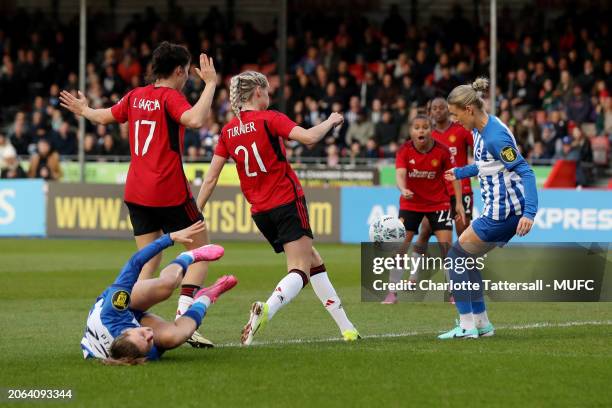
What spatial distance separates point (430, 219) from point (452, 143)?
0.95 meters

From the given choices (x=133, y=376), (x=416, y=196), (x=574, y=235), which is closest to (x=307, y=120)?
(x=574, y=235)

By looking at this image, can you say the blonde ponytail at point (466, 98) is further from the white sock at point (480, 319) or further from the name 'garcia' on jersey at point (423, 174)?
the name 'garcia' on jersey at point (423, 174)

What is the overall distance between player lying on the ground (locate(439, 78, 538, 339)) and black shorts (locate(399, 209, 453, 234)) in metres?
4.02

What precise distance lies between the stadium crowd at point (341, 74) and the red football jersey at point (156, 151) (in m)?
18.1

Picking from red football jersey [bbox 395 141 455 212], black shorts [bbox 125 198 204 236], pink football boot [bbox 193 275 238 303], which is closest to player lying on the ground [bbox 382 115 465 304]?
red football jersey [bbox 395 141 455 212]

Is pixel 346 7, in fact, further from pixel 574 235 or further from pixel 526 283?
pixel 526 283

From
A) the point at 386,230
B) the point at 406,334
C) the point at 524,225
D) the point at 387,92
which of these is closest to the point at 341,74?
the point at 387,92

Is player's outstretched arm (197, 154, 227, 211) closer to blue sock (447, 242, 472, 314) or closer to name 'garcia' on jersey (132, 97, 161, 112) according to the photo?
name 'garcia' on jersey (132, 97, 161, 112)

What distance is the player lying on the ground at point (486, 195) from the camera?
10.6 meters

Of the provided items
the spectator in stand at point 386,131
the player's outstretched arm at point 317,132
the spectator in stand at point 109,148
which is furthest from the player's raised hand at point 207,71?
the spectator in stand at point 109,148

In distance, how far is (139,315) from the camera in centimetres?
941

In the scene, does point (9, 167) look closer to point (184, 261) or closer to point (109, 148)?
point (109, 148)

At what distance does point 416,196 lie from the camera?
49.7ft

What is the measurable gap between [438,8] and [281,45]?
10.5 metres
